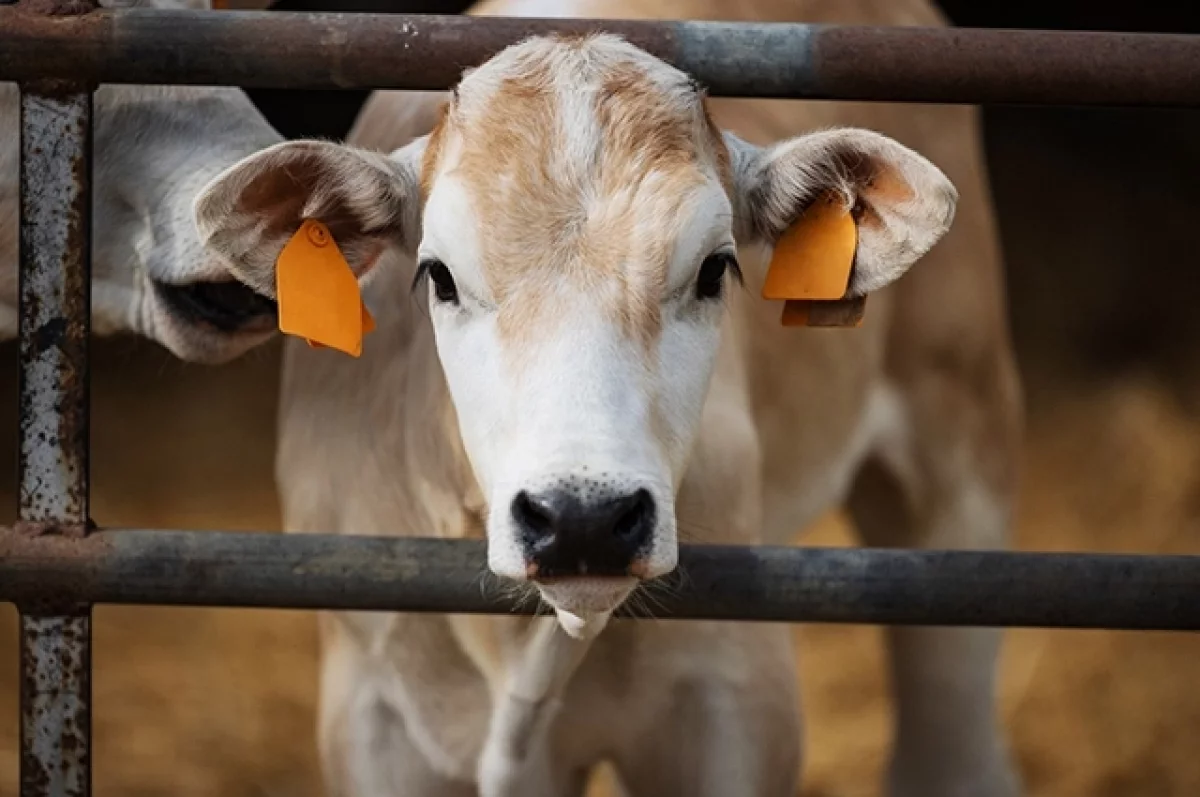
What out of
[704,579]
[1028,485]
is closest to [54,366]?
[704,579]

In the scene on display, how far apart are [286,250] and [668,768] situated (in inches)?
37.7

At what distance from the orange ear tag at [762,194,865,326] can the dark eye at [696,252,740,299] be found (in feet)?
0.34

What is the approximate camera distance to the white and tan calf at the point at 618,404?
181 cm

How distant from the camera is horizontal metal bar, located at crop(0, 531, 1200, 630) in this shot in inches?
69.9

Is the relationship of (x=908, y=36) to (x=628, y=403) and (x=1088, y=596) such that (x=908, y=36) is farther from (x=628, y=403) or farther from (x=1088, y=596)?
(x=1088, y=596)

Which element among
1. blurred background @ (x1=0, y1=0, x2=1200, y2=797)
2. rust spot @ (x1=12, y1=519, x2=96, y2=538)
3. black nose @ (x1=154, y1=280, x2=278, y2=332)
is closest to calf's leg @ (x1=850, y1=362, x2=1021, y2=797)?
blurred background @ (x1=0, y1=0, x2=1200, y2=797)

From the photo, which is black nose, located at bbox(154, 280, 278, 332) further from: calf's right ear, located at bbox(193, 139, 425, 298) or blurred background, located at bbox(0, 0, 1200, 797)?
blurred background, located at bbox(0, 0, 1200, 797)

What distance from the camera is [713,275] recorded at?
197 cm

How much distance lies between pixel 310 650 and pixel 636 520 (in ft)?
11.0

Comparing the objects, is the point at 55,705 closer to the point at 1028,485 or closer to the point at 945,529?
the point at 945,529

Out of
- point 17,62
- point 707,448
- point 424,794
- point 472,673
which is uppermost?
point 17,62

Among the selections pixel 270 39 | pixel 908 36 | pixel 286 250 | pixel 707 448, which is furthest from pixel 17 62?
pixel 707 448

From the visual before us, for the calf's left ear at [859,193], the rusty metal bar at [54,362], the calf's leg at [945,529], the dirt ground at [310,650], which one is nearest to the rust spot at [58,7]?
the rusty metal bar at [54,362]

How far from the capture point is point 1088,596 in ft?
5.88
